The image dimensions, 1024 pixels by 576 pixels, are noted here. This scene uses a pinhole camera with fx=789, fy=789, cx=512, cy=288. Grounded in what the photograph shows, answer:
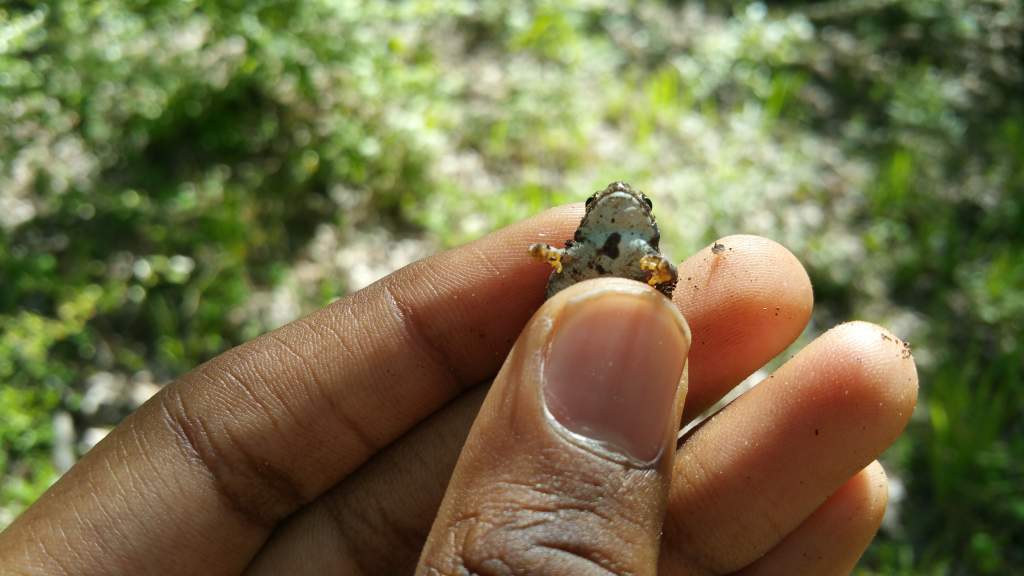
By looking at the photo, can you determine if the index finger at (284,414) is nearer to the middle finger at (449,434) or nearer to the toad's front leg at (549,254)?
the middle finger at (449,434)

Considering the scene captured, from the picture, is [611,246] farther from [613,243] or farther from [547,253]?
[547,253]

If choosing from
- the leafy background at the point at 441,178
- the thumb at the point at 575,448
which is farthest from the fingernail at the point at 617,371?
the leafy background at the point at 441,178

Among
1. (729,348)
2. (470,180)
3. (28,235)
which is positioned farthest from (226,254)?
(729,348)

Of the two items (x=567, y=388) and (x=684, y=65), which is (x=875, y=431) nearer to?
(x=567, y=388)

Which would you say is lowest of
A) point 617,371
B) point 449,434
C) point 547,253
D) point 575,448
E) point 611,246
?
point 449,434

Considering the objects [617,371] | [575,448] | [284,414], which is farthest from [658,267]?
[284,414]

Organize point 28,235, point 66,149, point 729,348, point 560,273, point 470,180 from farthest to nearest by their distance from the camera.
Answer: point 470,180 → point 66,149 → point 28,235 → point 729,348 → point 560,273
